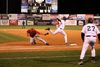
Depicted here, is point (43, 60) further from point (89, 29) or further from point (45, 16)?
point (45, 16)

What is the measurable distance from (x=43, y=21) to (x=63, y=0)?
770 cm

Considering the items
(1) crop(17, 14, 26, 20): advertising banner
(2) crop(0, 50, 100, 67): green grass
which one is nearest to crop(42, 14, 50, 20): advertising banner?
(1) crop(17, 14, 26, 20): advertising banner

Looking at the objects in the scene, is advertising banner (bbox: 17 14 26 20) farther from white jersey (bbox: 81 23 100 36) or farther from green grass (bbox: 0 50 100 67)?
white jersey (bbox: 81 23 100 36)

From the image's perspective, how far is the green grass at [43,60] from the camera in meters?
15.4

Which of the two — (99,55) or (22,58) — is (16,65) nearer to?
(22,58)

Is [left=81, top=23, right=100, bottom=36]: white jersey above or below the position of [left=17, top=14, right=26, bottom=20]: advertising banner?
above

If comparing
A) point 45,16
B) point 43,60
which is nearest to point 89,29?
point 43,60

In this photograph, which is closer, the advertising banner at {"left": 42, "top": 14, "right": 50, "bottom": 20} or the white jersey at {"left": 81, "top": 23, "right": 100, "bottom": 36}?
the white jersey at {"left": 81, "top": 23, "right": 100, "bottom": 36}

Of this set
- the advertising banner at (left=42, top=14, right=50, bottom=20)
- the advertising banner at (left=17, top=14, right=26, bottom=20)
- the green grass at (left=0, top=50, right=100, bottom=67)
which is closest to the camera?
the green grass at (left=0, top=50, right=100, bottom=67)

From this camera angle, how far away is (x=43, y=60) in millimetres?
16688

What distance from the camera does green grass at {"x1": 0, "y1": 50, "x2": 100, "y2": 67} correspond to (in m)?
15.4

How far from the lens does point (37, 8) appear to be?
53531 mm

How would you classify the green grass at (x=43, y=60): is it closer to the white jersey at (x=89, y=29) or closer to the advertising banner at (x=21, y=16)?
the white jersey at (x=89, y=29)

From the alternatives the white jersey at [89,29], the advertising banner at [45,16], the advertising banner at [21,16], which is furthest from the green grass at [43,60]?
the advertising banner at [45,16]
